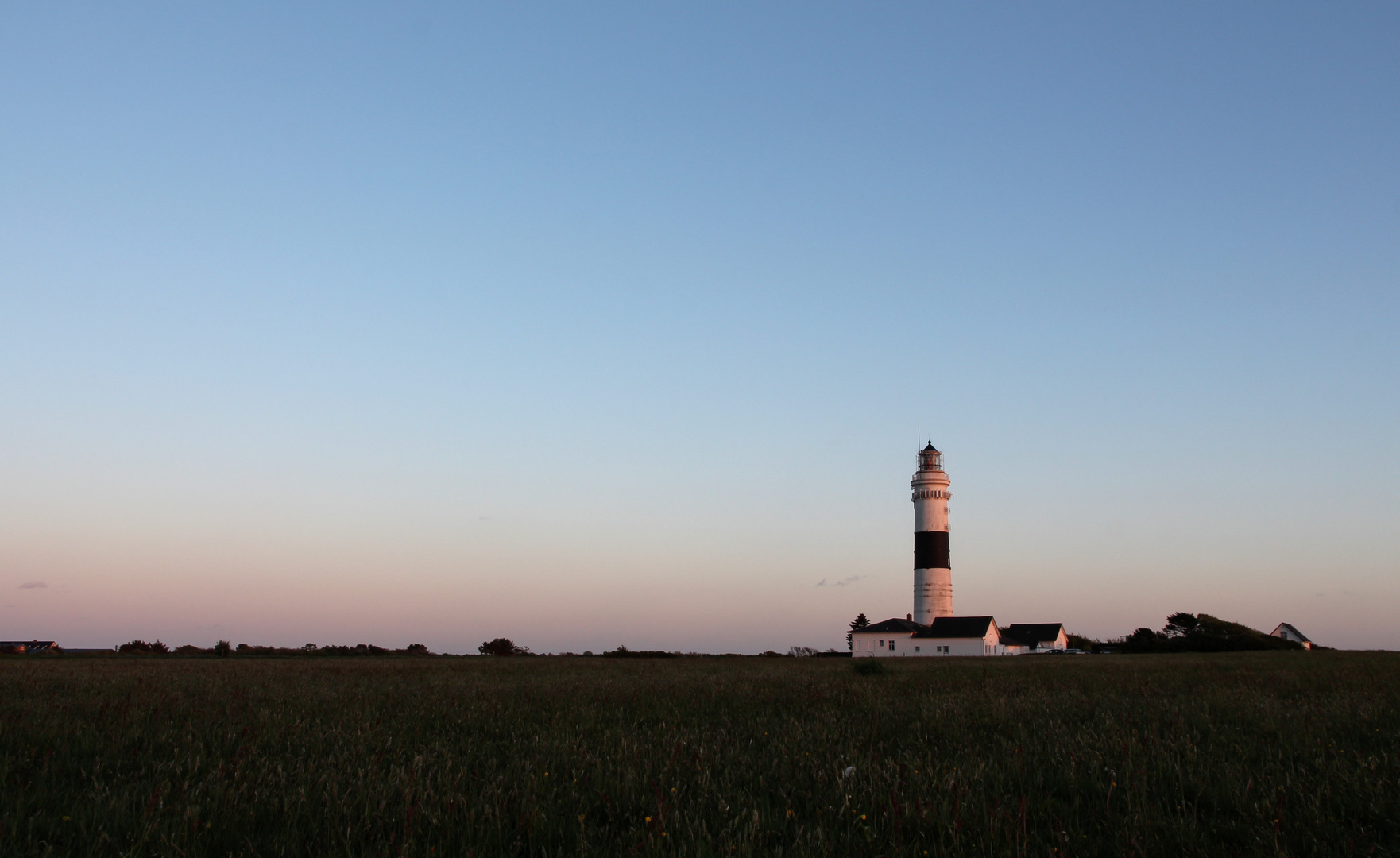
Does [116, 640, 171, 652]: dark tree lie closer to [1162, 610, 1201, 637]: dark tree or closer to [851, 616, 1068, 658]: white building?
[851, 616, 1068, 658]: white building

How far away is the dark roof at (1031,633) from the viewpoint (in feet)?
331

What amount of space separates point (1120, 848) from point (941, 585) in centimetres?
8933

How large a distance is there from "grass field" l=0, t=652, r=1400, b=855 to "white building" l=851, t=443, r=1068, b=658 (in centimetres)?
8011

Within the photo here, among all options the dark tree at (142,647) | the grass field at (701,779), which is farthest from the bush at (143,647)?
the grass field at (701,779)

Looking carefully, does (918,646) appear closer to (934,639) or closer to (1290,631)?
(934,639)

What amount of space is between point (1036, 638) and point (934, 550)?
76.0 feet

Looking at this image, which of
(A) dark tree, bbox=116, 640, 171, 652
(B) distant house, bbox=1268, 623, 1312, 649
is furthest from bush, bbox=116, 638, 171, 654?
(B) distant house, bbox=1268, 623, 1312, 649

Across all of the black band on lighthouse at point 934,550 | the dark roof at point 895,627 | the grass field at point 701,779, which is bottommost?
the dark roof at point 895,627

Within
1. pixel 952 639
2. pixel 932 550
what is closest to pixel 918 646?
pixel 952 639

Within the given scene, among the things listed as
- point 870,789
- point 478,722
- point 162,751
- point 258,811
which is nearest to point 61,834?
point 258,811

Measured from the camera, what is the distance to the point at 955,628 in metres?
88.9

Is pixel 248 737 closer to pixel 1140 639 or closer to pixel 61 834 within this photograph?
pixel 61 834

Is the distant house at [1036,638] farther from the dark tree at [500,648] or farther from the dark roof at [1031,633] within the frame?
the dark tree at [500,648]

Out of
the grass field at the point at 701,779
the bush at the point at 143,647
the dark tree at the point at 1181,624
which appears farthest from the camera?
the dark tree at the point at 1181,624
